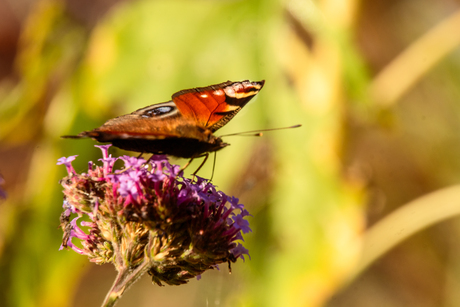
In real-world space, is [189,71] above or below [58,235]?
above

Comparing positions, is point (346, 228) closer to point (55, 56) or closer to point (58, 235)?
point (58, 235)

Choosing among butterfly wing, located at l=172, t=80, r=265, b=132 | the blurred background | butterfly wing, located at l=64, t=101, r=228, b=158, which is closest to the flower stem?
butterfly wing, located at l=64, t=101, r=228, b=158

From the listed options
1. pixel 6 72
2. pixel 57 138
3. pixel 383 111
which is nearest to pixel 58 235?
pixel 57 138

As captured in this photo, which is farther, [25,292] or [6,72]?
[6,72]

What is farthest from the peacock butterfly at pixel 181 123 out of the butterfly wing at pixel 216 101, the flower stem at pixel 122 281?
the flower stem at pixel 122 281

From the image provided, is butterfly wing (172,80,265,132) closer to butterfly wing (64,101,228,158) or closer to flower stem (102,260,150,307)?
butterfly wing (64,101,228,158)

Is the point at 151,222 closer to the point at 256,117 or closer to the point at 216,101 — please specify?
the point at 216,101

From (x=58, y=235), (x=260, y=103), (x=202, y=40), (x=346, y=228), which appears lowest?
(x=58, y=235)

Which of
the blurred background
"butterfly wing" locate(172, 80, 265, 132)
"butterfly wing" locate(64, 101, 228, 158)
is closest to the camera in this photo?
"butterfly wing" locate(64, 101, 228, 158)
